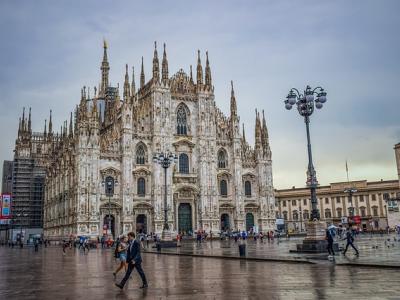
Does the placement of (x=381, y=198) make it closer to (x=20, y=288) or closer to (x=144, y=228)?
(x=144, y=228)

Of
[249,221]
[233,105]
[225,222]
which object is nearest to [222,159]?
[233,105]

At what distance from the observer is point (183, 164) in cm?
5825

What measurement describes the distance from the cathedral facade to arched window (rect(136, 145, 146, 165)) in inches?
5.2

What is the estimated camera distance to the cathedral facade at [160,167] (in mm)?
51625

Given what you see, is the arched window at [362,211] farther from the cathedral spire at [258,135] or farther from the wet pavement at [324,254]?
the wet pavement at [324,254]

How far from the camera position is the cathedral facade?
169 feet

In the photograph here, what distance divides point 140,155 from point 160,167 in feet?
9.78

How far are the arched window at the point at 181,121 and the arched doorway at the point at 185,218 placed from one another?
9.84 m

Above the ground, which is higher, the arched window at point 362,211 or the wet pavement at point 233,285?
the arched window at point 362,211

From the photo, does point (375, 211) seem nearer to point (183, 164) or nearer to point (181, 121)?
point (183, 164)

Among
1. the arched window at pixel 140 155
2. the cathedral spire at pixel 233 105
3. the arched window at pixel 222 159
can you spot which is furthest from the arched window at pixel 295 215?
the arched window at pixel 140 155

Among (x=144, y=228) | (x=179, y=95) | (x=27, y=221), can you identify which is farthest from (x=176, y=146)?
(x=27, y=221)

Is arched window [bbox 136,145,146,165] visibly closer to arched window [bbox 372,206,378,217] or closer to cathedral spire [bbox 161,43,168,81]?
cathedral spire [bbox 161,43,168,81]

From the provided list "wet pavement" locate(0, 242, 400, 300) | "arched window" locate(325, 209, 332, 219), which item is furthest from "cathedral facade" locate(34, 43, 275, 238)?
"wet pavement" locate(0, 242, 400, 300)
